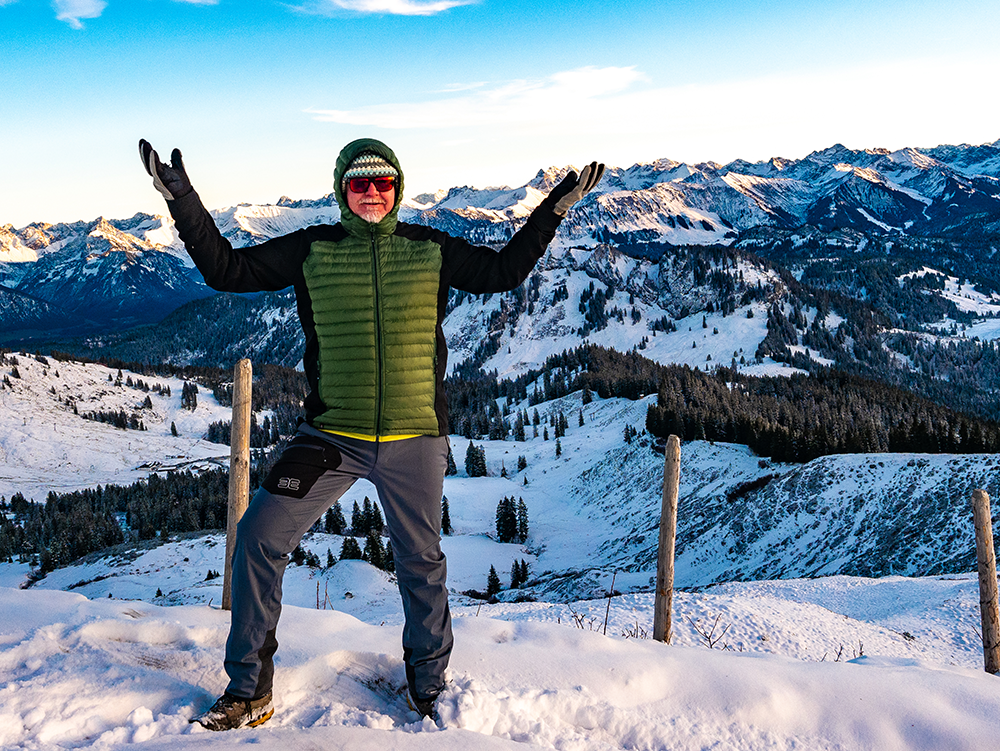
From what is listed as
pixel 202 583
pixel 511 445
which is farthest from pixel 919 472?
pixel 511 445

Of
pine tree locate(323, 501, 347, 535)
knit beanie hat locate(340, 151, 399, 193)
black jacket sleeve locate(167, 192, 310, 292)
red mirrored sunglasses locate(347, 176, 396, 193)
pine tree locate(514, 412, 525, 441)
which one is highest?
knit beanie hat locate(340, 151, 399, 193)

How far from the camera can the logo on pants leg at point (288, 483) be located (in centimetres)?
493

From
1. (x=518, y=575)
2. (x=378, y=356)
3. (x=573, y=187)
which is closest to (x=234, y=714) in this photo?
(x=378, y=356)

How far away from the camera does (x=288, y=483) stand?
16.2 ft

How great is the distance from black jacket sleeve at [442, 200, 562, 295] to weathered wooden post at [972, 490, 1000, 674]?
8.95m

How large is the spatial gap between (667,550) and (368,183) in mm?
7218

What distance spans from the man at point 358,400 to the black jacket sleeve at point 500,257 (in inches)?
2.2

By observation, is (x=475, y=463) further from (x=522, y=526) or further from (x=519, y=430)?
(x=522, y=526)

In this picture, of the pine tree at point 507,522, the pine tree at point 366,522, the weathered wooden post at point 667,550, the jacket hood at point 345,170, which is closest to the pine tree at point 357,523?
the pine tree at point 366,522

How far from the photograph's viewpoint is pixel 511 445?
145 m

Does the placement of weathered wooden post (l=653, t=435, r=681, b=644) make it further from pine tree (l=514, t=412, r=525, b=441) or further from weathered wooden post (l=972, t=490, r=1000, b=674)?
pine tree (l=514, t=412, r=525, b=441)

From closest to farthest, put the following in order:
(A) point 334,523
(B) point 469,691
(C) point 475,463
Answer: (B) point 469,691
(A) point 334,523
(C) point 475,463

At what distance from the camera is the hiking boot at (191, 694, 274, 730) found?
15.0ft

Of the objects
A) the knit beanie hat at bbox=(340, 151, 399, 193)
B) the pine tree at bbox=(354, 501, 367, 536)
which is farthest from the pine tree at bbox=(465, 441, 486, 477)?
the knit beanie hat at bbox=(340, 151, 399, 193)
